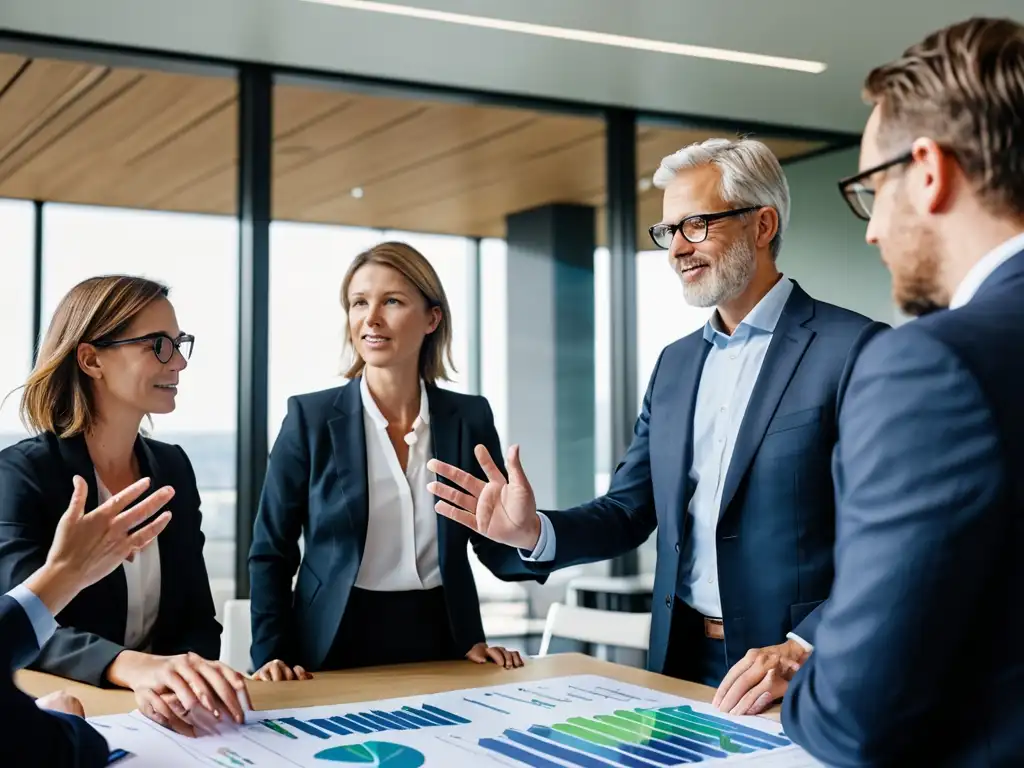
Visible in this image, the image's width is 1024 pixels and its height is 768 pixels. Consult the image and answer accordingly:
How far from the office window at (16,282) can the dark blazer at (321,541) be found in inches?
102

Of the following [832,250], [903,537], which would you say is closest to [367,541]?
[903,537]

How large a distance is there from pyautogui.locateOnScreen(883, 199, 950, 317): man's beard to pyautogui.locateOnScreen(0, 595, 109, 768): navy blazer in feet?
3.69

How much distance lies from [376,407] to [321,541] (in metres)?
0.39

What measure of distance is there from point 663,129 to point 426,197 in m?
1.37

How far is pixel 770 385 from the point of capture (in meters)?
2.25

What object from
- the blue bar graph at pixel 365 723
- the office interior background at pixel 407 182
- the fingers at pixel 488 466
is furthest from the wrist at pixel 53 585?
the office interior background at pixel 407 182

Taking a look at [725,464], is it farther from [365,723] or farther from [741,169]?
[365,723]

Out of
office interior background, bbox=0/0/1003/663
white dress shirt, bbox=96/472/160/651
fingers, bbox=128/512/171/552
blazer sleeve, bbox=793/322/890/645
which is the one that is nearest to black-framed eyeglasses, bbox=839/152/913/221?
blazer sleeve, bbox=793/322/890/645

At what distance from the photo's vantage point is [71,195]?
15.9ft

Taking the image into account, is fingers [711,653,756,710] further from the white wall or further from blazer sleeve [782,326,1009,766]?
the white wall

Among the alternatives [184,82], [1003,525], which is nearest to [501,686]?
[1003,525]

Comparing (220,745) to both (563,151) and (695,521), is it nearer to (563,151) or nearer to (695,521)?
(695,521)

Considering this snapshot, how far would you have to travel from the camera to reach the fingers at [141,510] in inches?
63.8

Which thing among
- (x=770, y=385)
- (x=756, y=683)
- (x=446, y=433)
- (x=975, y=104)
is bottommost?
(x=756, y=683)
